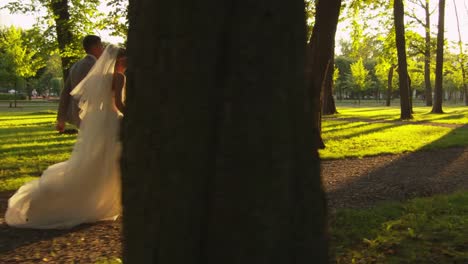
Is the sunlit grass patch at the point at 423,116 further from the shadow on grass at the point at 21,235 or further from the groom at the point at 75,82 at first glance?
the shadow on grass at the point at 21,235

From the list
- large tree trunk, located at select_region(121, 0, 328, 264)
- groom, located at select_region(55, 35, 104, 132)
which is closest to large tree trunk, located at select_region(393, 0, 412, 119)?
groom, located at select_region(55, 35, 104, 132)

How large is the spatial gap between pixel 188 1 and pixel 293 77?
56 centimetres

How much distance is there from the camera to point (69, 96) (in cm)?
578

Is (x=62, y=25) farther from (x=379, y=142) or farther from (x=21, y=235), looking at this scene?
(x=21, y=235)

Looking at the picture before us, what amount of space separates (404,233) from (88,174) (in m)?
3.09

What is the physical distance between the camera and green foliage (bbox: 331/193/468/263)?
3.73 meters

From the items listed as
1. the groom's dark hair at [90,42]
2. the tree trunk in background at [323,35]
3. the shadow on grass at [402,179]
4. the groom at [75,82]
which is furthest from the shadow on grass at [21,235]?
the tree trunk in background at [323,35]

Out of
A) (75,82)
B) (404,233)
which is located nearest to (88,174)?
(75,82)

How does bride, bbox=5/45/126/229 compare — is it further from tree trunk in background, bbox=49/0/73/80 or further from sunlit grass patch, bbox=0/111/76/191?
tree trunk in background, bbox=49/0/73/80

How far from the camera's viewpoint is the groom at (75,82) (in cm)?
575

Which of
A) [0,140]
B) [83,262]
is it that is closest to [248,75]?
[83,262]

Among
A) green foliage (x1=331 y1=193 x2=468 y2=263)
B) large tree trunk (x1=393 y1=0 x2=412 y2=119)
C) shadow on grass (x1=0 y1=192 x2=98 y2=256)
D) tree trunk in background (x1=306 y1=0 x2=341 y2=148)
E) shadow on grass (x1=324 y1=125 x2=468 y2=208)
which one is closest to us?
green foliage (x1=331 y1=193 x2=468 y2=263)

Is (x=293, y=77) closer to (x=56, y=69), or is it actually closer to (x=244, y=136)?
(x=244, y=136)

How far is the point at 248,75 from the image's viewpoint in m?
2.06
